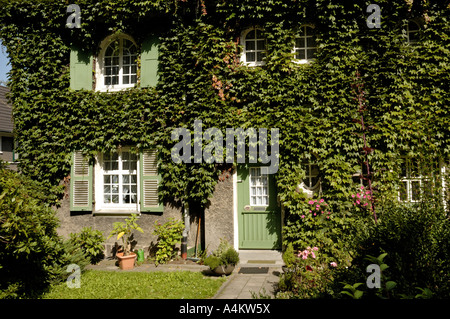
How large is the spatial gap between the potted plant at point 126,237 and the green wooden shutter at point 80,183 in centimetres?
132

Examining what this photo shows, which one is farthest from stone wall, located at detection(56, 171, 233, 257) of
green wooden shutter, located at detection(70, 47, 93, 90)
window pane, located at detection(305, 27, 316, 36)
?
window pane, located at detection(305, 27, 316, 36)

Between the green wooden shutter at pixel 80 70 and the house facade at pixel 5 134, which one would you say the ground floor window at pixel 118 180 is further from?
the house facade at pixel 5 134

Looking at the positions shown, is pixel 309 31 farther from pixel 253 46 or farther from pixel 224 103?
pixel 224 103

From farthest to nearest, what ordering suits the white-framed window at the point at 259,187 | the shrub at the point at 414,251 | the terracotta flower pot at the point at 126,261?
the white-framed window at the point at 259,187 → the terracotta flower pot at the point at 126,261 → the shrub at the point at 414,251

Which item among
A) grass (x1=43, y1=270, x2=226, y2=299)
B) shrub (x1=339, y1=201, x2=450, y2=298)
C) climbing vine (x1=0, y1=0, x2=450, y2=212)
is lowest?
grass (x1=43, y1=270, x2=226, y2=299)

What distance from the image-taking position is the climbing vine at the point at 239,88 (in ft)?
22.3

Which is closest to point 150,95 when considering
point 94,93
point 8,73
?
point 94,93

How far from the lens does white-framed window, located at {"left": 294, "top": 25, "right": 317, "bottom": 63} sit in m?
7.52

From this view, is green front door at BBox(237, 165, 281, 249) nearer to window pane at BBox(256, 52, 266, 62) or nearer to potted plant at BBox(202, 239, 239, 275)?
potted plant at BBox(202, 239, 239, 275)

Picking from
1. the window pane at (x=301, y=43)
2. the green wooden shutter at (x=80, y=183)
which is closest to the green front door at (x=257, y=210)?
the window pane at (x=301, y=43)

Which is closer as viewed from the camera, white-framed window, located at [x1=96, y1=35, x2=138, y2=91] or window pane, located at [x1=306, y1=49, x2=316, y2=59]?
window pane, located at [x1=306, y1=49, x2=316, y2=59]

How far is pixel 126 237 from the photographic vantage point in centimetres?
755

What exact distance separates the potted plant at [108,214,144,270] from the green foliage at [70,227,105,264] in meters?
0.32
